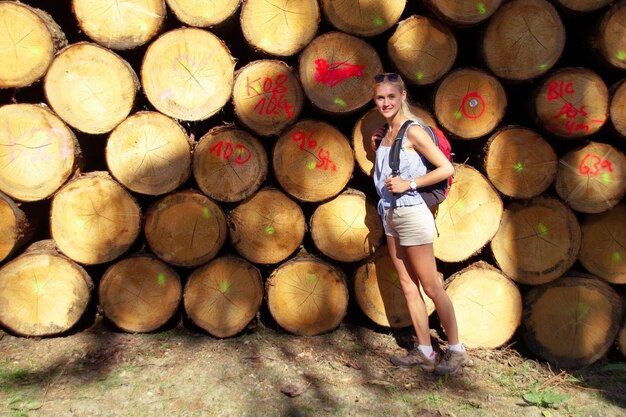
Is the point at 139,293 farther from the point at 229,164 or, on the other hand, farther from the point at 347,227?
the point at 347,227

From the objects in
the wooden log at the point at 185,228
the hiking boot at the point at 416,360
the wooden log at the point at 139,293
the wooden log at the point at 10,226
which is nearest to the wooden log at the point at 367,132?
the wooden log at the point at 185,228

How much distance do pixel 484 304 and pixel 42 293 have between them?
9.31 ft

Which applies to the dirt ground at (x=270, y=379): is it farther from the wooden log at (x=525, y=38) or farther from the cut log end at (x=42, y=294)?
the wooden log at (x=525, y=38)

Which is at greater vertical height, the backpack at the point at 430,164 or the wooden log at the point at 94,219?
the backpack at the point at 430,164

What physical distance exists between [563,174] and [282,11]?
203cm

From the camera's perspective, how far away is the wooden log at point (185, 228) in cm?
313

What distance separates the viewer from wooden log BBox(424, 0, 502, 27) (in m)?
2.99

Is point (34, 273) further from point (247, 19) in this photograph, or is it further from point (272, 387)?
point (247, 19)

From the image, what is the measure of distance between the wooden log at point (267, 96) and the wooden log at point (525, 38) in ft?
3.99

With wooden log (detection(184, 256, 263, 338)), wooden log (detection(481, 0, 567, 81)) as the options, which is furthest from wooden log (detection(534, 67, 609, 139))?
wooden log (detection(184, 256, 263, 338))

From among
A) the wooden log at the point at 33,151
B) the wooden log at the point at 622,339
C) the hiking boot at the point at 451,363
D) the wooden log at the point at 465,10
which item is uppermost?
the wooden log at the point at 465,10

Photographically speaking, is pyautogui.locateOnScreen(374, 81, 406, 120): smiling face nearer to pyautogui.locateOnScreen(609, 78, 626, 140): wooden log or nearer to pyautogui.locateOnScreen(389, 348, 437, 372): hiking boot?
pyautogui.locateOnScreen(609, 78, 626, 140): wooden log

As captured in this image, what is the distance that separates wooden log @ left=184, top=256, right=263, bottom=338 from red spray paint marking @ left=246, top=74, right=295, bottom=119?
38.3 inches

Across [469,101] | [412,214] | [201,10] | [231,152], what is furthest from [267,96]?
[469,101]
